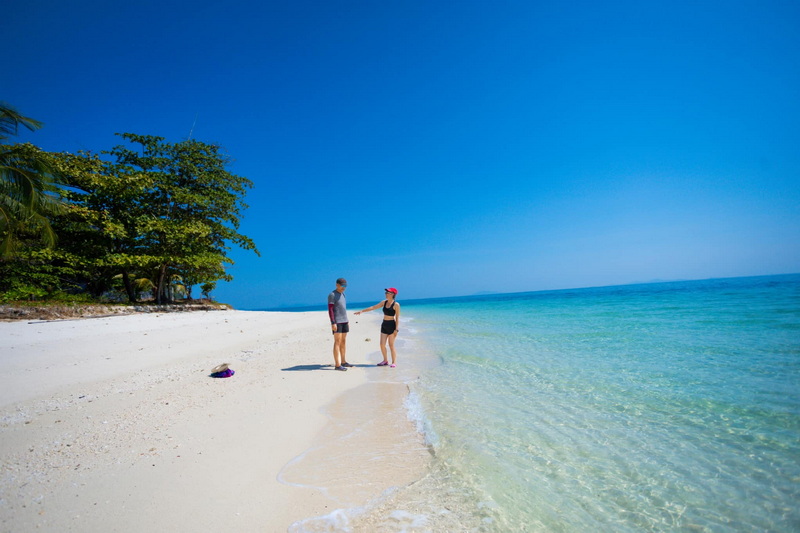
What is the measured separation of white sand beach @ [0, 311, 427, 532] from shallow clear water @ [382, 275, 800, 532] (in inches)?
26.8

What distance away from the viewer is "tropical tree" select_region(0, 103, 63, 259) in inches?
563

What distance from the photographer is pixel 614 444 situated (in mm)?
3943

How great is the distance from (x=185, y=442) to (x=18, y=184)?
19.0m

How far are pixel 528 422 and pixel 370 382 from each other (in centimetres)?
351


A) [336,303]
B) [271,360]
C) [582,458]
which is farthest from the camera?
[271,360]

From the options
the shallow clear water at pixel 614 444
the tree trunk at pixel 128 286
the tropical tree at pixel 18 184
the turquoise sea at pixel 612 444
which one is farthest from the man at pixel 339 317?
the tree trunk at pixel 128 286

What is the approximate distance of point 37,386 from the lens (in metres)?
5.83

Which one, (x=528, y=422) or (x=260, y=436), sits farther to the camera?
(x=528, y=422)

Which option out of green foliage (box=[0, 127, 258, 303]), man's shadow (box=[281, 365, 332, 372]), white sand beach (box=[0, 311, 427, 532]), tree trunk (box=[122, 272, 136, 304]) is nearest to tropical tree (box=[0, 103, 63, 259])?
green foliage (box=[0, 127, 258, 303])

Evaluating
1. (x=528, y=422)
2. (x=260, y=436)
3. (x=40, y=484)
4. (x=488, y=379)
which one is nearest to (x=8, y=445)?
(x=40, y=484)

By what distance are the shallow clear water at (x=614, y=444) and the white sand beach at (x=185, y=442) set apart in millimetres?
682

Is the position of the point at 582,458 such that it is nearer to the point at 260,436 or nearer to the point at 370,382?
the point at 260,436

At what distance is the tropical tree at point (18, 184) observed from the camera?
47.0ft

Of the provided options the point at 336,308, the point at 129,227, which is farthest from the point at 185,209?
the point at 336,308
